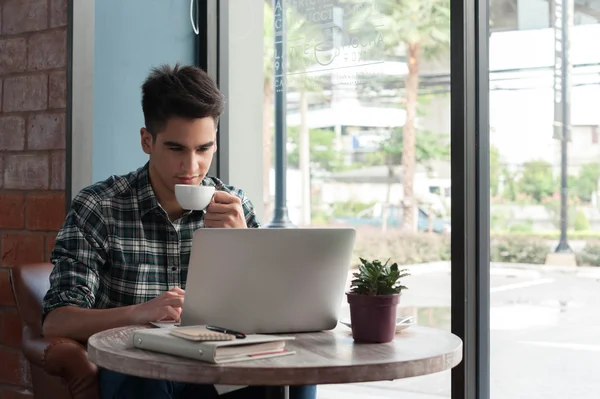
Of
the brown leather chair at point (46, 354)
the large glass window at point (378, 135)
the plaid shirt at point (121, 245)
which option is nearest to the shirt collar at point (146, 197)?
the plaid shirt at point (121, 245)

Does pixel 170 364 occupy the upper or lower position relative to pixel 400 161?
lower

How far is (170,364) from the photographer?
123cm

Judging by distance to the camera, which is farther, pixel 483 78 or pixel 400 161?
pixel 400 161

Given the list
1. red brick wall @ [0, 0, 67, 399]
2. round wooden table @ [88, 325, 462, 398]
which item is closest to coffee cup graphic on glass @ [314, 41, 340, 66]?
red brick wall @ [0, 0, 67, 399]

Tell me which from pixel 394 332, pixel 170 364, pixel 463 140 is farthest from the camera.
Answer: pixel 463 140

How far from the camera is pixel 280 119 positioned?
Result: 3.07m

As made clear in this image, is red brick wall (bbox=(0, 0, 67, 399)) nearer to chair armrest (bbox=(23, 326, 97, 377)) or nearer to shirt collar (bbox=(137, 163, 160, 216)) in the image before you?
shirt collar (bbox=(137, 163, 160, 216))

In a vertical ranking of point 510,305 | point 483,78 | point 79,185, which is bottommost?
point 510,305

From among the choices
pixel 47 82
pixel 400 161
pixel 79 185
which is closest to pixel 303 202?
pixel 400 161

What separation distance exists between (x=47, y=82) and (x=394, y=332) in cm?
172

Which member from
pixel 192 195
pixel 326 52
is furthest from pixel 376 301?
pixel 326 52

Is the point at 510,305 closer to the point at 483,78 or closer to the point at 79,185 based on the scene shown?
the point at 483,78

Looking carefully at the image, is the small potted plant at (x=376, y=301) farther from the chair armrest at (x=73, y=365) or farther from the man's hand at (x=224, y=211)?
the chair armrest at (x=73, y=365)

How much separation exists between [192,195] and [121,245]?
28 centimetres
